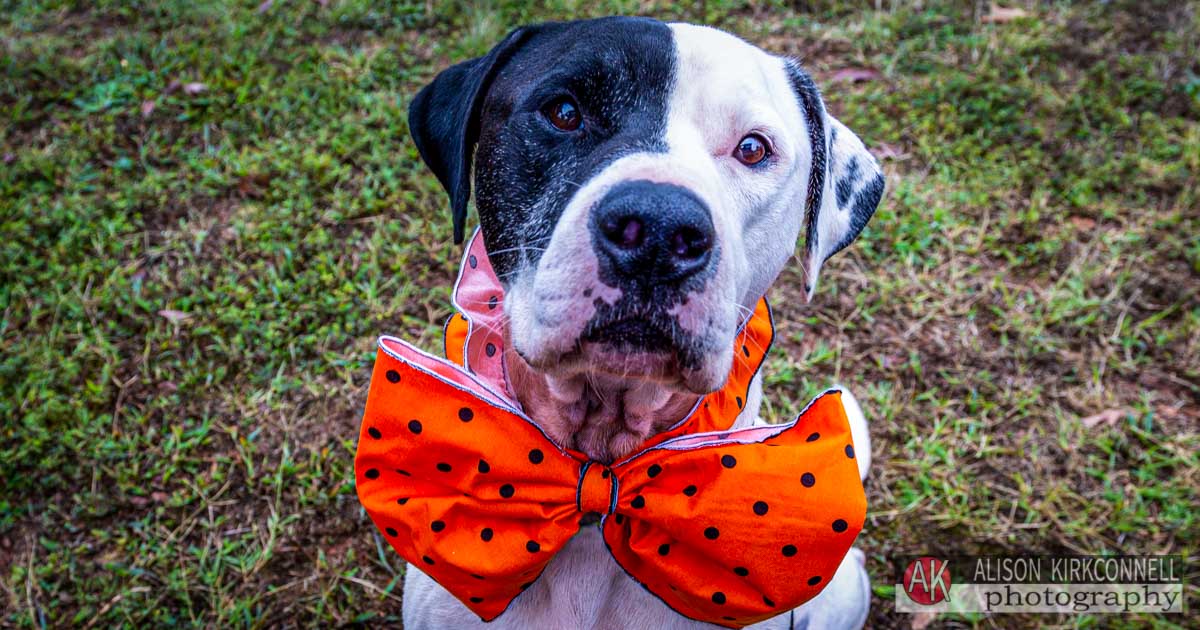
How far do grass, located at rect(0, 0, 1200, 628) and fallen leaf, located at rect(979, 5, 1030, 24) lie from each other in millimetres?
89

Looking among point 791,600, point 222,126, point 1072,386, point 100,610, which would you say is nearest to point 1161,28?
point 1072,386

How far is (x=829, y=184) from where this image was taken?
2.38m

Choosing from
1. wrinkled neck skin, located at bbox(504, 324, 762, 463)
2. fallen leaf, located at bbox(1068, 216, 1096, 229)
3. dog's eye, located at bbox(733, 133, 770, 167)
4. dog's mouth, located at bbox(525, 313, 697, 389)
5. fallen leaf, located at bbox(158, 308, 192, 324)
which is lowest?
fallen leaf, located at bbox(158, 308, 192, 324)

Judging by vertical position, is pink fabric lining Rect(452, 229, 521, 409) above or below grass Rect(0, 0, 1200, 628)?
above

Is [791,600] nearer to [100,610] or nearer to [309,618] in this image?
[309,618]

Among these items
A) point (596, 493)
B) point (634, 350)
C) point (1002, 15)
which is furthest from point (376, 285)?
point (1002, 15)

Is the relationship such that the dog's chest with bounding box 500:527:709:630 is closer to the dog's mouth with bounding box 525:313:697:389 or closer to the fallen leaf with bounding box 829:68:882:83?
the dog's mouth with bounding box 525:313:697:389

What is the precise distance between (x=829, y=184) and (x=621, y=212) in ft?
3.44

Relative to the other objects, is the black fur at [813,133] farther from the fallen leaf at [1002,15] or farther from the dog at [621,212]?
the fallen leaf at [1002,15]

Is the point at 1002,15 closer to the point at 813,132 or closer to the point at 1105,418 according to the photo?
A: the point at 1105,418

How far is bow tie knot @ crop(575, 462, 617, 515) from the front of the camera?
1.97m

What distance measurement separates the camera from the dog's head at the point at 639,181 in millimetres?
1624

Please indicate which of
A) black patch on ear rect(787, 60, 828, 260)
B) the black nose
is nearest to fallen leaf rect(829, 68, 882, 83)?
black patch on ear rect(787, 60, 828, 260)

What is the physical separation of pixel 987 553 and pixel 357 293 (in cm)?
318
